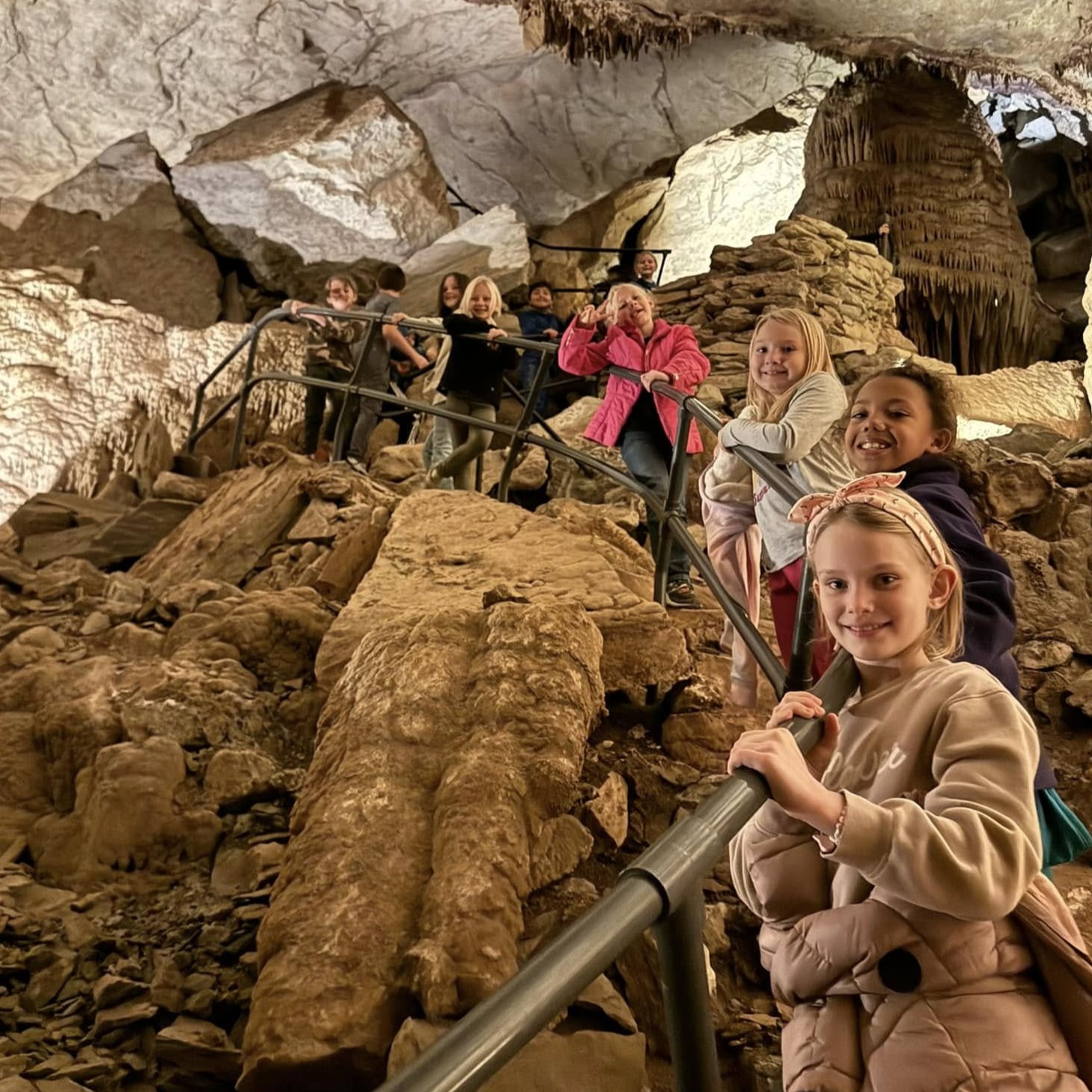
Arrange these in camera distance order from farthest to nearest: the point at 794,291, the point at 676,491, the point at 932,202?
the point at 932,202 < the point at 794,291 < the point at 676,491

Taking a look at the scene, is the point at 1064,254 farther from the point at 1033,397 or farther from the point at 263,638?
the point at 263,638

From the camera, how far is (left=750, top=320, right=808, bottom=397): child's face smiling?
2.66 meters

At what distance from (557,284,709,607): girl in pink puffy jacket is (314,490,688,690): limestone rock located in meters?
0.39

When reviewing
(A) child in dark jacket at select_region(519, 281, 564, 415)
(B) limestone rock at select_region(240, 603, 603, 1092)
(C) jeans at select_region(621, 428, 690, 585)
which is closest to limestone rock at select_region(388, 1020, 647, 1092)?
(B) limestone rock at select_region(240, 603, 603, 1092)

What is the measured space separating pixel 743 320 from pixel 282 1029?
791 cm

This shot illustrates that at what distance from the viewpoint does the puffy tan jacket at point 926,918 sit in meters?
0.99

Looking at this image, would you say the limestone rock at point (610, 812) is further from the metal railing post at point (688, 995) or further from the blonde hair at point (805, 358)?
the metal railing post at point (688, 995)

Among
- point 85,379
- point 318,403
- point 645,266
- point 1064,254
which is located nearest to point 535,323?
point 645,266

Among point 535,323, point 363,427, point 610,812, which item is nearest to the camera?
point 610,812

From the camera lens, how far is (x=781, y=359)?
8.75 ft

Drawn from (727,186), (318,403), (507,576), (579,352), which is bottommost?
(507,576)

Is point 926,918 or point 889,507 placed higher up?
point 889,507

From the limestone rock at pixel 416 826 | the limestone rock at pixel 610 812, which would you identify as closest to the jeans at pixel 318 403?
the limestone rock at pixel 416 826

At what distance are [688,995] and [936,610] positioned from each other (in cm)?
60
